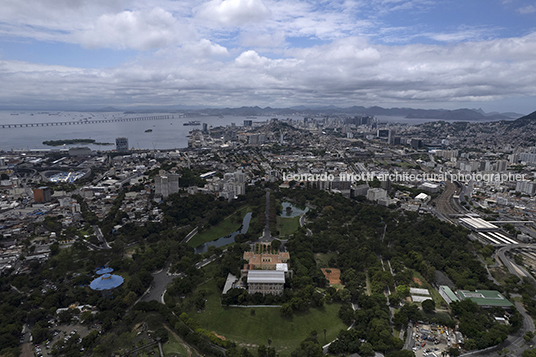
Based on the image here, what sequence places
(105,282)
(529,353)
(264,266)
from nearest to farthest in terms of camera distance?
(529,353) → (105,282) → (264,266)

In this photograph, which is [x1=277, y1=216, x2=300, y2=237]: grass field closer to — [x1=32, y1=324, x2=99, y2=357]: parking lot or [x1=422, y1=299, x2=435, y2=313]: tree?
[x1=422, y1=299, x2=435, y2=313]: tree

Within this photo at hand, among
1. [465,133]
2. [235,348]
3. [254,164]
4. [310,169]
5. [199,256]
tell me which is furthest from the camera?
[465,133]

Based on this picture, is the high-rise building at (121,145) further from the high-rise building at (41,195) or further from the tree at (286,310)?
the tree at (286,310)

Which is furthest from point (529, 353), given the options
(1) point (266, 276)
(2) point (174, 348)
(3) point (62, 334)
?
(3) point (62, 334)

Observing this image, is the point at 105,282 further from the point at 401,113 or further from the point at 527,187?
the point at 401,113

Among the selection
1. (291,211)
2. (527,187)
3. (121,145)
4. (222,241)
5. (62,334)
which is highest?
(121,145)

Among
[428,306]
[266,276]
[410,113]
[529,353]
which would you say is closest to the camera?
[529,353]

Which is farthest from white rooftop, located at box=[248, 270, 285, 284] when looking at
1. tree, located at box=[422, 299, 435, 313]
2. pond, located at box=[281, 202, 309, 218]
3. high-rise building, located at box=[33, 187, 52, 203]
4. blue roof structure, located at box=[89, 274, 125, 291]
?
high-rise building, located at box=[33, 187, 52, 203]

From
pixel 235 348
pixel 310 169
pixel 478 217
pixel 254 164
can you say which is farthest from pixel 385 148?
pixel 235 348

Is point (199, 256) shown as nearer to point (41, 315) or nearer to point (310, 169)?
point (41, 315)
